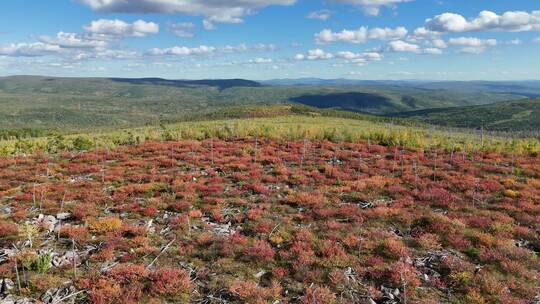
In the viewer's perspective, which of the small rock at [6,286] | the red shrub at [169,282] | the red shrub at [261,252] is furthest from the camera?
the red shrub at [261,252]

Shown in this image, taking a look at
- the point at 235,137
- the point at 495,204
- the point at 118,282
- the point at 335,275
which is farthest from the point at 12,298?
the point at 235,137

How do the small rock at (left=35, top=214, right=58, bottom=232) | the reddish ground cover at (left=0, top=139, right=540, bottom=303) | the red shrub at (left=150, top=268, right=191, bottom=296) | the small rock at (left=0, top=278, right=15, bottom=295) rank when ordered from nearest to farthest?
the small rock at (left=0, top=278, right=15, bottom=295) → the red shrub at (left=150, top=268, right=191, bottom=296) → the reddish ground cover at (left=0, top=139, right=540, bottom=303) → the small rock at (left=35, top=214, right=58, bottom=232)

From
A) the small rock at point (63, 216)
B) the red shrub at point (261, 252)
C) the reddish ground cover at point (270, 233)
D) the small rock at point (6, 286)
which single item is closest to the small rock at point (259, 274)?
the reddish ground cover at point (270, 233)

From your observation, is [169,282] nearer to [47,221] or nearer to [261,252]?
[261,252]

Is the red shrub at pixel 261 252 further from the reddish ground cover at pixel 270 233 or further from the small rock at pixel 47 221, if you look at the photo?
the small rock at pixel 47 221

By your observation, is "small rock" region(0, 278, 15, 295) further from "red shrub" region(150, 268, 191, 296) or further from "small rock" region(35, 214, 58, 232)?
"small rock" region(35, 214, 58, 232)


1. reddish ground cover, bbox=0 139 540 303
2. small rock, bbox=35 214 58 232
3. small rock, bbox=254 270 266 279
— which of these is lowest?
small rock, bbox=254 270 266 279

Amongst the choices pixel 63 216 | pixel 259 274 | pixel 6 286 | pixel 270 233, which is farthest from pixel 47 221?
pixel 259 274

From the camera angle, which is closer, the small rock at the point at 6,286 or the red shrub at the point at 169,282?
the small rock at the point at 6,286

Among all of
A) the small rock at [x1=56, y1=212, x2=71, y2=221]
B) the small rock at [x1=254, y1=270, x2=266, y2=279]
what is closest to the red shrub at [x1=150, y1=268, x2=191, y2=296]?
the small rock at [x1=254, y1=270, x2=266, y2=279]
